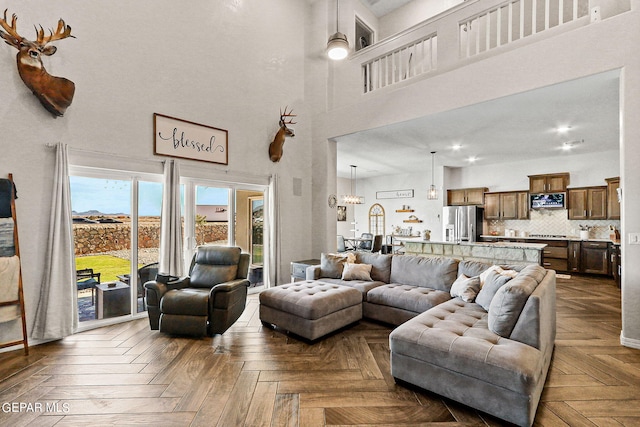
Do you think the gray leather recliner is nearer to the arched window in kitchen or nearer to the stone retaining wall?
A: the stone retaining wall

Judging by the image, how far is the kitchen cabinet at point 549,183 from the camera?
7.50 m

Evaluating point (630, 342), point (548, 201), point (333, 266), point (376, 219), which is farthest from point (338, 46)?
point (376, 219)

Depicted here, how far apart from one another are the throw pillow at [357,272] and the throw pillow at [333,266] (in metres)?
0.11

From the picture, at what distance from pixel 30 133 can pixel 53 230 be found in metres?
1.03

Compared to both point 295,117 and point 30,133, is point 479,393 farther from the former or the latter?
point 295,117

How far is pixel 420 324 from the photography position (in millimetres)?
2516

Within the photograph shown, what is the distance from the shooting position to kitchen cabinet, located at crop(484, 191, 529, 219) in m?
8.09

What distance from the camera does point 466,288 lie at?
10.9ft

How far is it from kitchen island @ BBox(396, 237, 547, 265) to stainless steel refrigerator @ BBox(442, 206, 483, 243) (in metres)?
2.43

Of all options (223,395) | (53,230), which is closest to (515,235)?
(223,395)

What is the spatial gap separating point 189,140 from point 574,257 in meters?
8.47

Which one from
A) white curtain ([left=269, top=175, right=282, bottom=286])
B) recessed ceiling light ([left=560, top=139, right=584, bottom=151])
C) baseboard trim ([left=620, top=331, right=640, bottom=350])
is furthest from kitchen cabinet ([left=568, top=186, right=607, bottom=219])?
white curtain ([left=269, top=175, right=282, bottom=286])

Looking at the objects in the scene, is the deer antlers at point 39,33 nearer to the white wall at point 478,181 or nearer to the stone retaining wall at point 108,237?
the stone retaining wall at point 108,237

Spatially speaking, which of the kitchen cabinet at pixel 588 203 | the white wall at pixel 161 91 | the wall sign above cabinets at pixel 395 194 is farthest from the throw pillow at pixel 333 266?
the wall sign above cabinets at pixel 395 194
